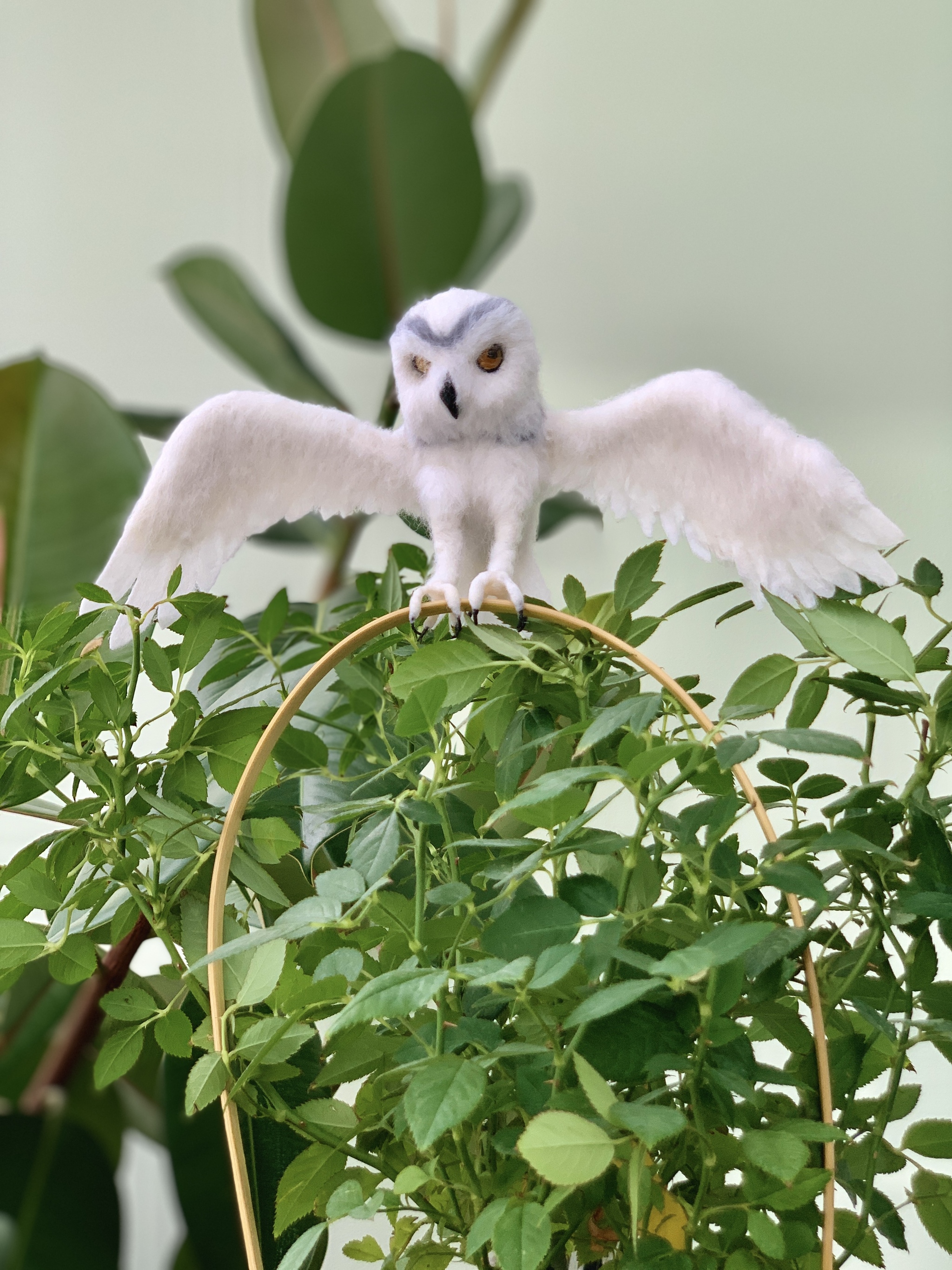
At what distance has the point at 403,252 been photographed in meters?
0.90

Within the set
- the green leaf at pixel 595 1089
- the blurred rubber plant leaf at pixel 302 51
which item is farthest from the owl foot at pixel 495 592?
the blurred rubber plant leaf at pixel 302 51

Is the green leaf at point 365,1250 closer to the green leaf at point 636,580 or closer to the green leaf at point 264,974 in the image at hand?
the green leaf at point 264,974

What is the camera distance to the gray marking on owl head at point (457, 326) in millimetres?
547

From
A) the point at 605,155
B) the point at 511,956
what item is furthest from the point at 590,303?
the point at 511,956

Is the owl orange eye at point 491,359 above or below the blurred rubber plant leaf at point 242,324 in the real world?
above

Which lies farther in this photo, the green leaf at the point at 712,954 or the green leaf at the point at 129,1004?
the green leaf at the point at 129,1004

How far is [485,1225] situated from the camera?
1.20ft

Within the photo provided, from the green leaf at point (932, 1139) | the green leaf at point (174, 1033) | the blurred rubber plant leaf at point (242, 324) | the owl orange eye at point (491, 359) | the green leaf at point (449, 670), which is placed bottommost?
the green leaf at point (932, 1139)

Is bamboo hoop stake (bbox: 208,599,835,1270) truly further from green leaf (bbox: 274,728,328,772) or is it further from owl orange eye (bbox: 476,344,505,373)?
owl orange eye (bbox: 476,344,505,373)

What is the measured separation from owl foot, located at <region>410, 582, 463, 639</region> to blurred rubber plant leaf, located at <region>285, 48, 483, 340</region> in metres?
0.47

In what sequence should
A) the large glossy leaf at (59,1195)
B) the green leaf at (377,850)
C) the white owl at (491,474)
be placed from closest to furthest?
the green leaf at (377,850) < the white owl at (491,474) < the large glossy leaf at (59,1195)

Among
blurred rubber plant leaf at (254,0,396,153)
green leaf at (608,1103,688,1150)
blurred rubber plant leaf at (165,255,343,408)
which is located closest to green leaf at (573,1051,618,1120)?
green leaf at (608,1103,688,1150)

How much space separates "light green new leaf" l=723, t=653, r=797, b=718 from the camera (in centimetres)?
49

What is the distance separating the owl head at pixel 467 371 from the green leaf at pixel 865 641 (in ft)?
0.66
